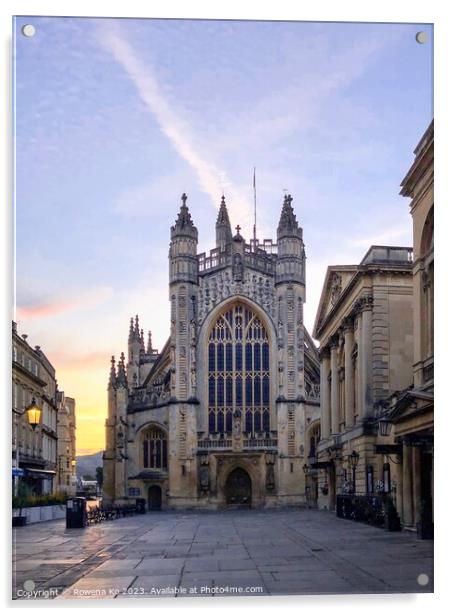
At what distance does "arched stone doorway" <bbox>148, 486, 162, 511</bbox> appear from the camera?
5988 centimetres

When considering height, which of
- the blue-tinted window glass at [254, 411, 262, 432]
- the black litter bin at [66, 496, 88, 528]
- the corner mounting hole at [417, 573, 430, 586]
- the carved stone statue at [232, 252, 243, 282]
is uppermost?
the carved stone statue at [232, 252, 243, 282]

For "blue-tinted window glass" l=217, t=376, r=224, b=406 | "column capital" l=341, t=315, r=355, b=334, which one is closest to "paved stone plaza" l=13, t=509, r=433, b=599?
"column capital" l=341, t=315, r=355, b=334

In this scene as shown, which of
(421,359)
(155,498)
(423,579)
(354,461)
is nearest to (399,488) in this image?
(421,359)

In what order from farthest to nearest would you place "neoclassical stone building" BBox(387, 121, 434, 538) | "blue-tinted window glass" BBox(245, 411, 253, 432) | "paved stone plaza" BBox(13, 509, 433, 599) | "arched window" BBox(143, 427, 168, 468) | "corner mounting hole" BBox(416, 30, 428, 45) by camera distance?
"arched window" BBox(143, 427, 168, 468) → "blue-tinted window glass" BBox(245, 411, 253, 432) → "neoclassical stone building" BBox(387, 121, 434, 538) → "corner mounting hole" BBox(416, 30, 428, 45) → "paved stone plaza" BBox(13, 509, 433, 599)

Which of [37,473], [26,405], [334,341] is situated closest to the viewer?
[26,405]

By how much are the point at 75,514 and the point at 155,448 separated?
30.5 m

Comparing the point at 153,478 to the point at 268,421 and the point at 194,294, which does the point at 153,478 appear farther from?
the point at 194,294

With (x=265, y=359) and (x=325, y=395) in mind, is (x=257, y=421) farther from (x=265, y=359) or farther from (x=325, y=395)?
(x=325, y=395)

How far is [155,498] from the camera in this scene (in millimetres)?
60219

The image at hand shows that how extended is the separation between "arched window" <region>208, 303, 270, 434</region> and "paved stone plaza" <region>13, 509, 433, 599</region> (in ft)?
112

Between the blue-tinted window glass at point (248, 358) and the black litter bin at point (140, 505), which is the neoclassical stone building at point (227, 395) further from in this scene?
the black litter bin at point (140, 505)

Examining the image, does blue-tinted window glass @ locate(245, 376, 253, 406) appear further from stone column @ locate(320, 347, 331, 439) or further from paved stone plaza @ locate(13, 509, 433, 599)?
paved stone plaza @ locate(13, 509, 433, 599)

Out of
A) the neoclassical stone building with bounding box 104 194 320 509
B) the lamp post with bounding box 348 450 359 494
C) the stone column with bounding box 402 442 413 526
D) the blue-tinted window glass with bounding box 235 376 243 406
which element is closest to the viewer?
the stone column with bounding box 402 442 413 526
